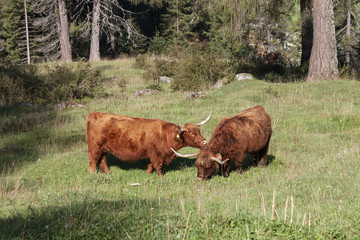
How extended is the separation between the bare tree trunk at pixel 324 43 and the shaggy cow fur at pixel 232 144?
39.6 feet

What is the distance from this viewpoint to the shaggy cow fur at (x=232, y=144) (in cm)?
828

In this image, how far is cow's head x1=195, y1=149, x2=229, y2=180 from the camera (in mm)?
8219

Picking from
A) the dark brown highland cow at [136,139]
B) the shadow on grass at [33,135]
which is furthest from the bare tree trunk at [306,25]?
the dark brown highland cow at [136,139]

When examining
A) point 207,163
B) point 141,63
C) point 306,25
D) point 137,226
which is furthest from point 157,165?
point 141,63

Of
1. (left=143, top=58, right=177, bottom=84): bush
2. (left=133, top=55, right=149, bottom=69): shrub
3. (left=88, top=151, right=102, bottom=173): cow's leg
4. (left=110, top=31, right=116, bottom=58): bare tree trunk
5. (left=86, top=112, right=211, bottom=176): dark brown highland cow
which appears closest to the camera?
(left=86, top=112, right=211, bottom=176): dark brown highland cow

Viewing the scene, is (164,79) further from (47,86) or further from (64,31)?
(64,31)

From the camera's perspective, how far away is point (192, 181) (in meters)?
8.34

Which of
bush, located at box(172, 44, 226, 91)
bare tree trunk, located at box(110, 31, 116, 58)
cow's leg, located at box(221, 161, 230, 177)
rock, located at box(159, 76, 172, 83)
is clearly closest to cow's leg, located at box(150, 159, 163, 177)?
cow's leg, located at box(221, 161, 230, 177)

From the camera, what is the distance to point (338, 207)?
223 inches

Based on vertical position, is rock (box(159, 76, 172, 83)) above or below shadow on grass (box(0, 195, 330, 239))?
above

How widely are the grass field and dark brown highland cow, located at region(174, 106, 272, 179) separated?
1.02 feet

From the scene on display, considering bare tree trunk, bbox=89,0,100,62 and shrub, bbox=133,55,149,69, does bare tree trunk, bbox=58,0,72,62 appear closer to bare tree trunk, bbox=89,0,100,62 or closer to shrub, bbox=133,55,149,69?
bare tree trunk, bbox=89,0,100,62

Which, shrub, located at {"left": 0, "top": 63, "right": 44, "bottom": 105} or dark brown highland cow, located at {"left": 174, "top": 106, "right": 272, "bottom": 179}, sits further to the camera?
shrub, located at {"left": 0, "top": 63, "right": 44, "bottom": 105}

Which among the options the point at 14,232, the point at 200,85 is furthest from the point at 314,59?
the point at 14,232
